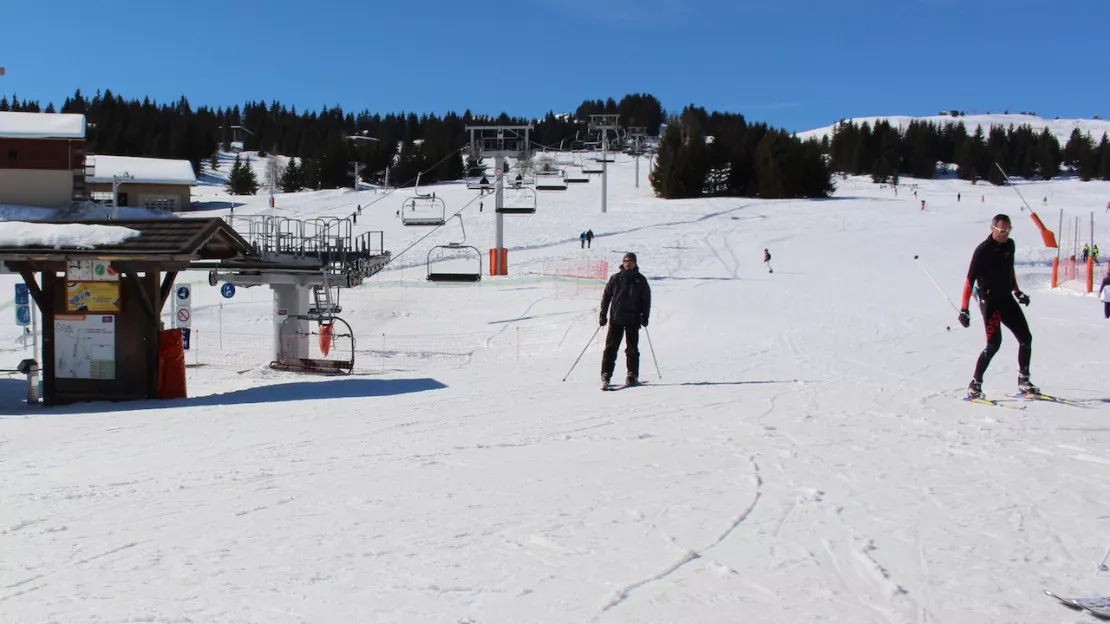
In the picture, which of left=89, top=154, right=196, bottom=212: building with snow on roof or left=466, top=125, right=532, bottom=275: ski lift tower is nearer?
left=466, top=125, right=532, bottom=275: ski lift tower

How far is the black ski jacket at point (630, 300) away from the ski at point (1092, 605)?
7.07 metres

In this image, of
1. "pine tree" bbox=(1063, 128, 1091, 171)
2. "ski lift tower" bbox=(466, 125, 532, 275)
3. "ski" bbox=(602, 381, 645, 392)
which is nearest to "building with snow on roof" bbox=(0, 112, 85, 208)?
"ski lift tower" bbox=(466, 125, 532, 275)

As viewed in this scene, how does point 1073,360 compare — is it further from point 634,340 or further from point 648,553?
point 648,553

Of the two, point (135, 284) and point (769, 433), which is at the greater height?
point (135, 284)

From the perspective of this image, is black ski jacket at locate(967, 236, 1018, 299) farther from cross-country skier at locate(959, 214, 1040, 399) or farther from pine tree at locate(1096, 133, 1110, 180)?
pine tree at locate(1096, 133, 1110, 180)

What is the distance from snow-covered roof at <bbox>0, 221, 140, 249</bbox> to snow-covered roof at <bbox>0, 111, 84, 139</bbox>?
4685cm

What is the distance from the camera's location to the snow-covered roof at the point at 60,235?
1170 centimetres

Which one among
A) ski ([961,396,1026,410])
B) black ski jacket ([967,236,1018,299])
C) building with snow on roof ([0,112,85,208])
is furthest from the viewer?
building with snow on roof ([0,112,85,208])

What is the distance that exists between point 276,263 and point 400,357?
11.8ft

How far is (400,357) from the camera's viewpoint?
20.2 meters

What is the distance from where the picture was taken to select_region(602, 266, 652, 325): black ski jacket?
10.5 m

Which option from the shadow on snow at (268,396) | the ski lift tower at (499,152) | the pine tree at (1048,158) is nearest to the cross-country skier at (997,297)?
the shadow on snow at (268,396)

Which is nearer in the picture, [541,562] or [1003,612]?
[1003,612]

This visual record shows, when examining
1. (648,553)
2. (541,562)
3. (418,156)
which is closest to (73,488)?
(541,562)
